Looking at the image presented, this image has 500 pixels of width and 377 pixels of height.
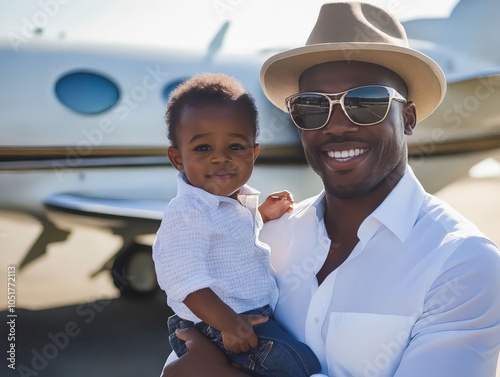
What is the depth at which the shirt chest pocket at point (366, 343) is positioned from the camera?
1.41 metres

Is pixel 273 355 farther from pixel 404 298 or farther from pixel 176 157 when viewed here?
pixel 176 157

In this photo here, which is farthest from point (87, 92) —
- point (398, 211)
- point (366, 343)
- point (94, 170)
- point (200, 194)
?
point (366, 343)

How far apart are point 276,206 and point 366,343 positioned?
2.43 feet

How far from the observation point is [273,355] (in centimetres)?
158

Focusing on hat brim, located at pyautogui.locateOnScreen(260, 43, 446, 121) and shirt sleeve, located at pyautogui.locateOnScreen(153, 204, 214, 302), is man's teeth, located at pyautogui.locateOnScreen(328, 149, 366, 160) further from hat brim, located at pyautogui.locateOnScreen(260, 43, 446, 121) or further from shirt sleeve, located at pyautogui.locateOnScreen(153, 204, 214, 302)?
shirt sleeve, located at pyautogui.locateOnScreen(153, 204, 214, 302)

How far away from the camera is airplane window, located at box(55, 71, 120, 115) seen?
5371 millimetres

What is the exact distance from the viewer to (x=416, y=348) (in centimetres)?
133

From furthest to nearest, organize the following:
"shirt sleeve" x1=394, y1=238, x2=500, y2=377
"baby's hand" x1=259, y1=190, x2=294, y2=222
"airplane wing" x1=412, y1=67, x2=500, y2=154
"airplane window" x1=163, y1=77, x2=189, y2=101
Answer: "airplane wing" x1=412, y1=67, x2=500, y2=154 → "airplane window" x1=163, y1=77, x2=189, y2=101 → "baby's hand" x1=259, y1=190, x2=294, y2=222 → "shirt sleeve" x1=394, y1=238, x2=500, y2=377

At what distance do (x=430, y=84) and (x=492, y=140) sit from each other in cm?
507

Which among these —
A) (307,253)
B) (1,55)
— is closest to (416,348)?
(307,253)

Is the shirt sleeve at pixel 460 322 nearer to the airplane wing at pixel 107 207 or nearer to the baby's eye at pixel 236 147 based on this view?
the baby's eye at pixel 236 147

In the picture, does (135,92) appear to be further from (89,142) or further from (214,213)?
(214,213)

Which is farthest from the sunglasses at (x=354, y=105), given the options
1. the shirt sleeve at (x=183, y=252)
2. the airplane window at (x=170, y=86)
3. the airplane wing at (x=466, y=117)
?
the airplane wing at (x=466, y=117)

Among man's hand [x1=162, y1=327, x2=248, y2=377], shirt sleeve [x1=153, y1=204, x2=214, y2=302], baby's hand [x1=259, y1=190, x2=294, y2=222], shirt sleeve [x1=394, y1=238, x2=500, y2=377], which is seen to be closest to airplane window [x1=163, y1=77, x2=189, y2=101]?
baby's hand [x1=259, y1=190, x2=294, y2=222]
